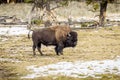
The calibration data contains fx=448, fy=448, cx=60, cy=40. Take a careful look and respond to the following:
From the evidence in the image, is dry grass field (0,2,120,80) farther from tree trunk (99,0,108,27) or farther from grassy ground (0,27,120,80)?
tree trunk (99,0,108,27)

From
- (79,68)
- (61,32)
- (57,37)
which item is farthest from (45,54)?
(79,68)

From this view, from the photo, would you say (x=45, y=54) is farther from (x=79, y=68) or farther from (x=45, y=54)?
(x=79, y=68)

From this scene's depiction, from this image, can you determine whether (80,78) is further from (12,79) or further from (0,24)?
(0,24)

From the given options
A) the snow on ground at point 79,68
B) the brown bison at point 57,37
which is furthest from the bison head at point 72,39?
the snow on ground at point 79,68

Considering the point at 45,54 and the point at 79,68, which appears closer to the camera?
the point at 79,68

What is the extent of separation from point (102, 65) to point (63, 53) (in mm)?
4312

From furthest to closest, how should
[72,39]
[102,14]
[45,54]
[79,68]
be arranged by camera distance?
1. [102,14]
2. [45,54]
3. [72,39]
4. [79,68]

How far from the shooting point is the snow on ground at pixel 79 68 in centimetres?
1502

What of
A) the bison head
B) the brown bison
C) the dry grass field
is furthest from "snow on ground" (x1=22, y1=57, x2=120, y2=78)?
the brown bison

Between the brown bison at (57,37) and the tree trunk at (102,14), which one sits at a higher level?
the brown bison at (57,37)

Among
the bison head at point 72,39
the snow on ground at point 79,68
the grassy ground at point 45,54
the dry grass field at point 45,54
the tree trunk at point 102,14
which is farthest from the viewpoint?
the tree trunk at point 102,14

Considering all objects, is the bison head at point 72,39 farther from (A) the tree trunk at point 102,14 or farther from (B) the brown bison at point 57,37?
(A) the tree trunk at point 102,14

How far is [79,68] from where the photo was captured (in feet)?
52.5

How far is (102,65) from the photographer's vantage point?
54.3ft
